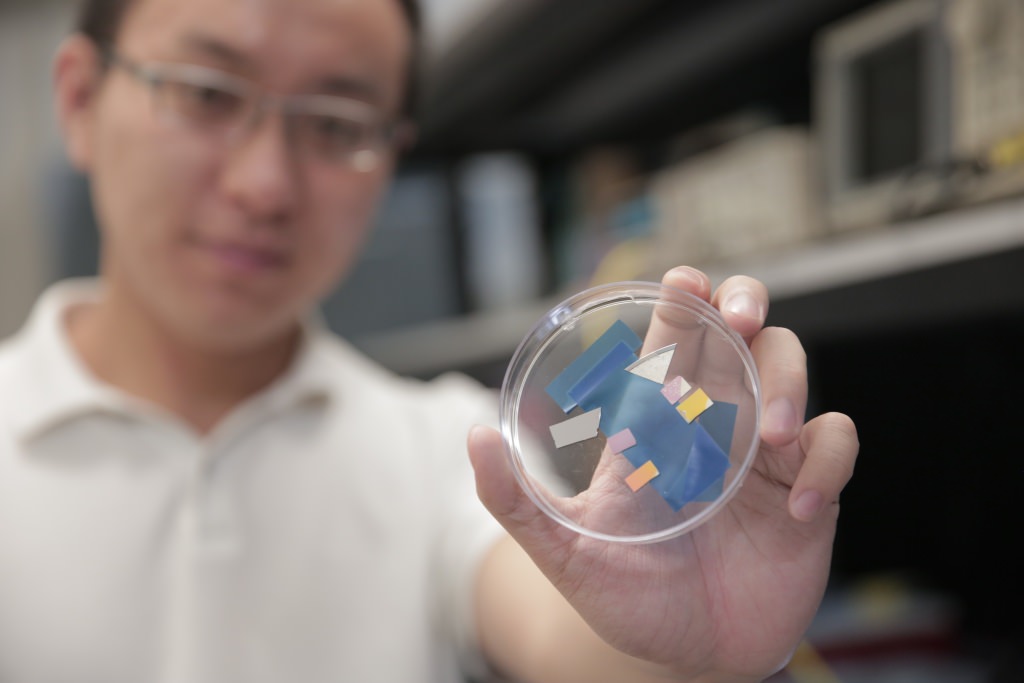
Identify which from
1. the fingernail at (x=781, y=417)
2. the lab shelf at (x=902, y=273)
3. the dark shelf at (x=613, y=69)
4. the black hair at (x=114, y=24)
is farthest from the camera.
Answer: the dark shelf at (x=613, y=69)

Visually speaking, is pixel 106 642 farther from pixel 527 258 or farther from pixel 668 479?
pixel 527 258

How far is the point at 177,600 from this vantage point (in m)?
0.98

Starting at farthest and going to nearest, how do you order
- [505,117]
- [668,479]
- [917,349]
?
[505,117]
[917,349]
[668,479]

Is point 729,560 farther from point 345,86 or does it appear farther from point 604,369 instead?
point 345,86

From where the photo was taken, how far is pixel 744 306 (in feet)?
1.54

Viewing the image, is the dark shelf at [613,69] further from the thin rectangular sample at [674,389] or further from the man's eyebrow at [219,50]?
the thin rectangular sample at [674,389]

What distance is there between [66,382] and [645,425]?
2.82 ft

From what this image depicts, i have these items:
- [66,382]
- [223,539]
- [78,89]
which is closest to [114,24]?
[78,89]

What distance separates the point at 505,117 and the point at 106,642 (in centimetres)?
146

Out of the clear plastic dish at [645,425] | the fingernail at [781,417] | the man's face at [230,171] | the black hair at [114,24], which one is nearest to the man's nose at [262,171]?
the man's face at [230,171]

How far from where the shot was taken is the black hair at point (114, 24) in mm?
1018

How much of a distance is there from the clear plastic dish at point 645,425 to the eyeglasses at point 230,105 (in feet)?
1.90

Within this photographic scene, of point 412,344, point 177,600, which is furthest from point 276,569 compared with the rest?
point 412,344

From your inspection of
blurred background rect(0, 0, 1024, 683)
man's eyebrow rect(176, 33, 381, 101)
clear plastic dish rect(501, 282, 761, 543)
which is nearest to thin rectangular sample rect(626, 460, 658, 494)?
clear plastic dish rect(501, 282, 761, 543)
